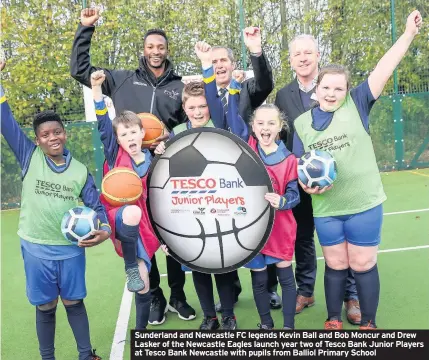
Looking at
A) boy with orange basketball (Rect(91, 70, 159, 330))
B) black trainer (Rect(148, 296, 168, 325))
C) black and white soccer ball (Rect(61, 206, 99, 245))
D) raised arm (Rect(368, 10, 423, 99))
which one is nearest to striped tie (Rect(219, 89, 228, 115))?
boy with orange basketball (Rect(91, 70, 159, 330))

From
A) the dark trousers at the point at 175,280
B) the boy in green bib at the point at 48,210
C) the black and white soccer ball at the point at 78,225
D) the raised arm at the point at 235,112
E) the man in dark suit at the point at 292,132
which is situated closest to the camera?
the black and white soccer ball at the point at 78,225

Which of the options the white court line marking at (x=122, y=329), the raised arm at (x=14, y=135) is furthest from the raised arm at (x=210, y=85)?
the white court line marking at (x=122, y=329)

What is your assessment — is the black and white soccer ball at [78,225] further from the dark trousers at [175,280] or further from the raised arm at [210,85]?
the dark trousers at [175,280]

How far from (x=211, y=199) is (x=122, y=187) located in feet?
2.06

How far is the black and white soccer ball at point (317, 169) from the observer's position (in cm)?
309

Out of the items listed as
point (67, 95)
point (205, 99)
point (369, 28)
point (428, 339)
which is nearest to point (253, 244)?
point (205, 99)

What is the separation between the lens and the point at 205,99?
3416 millimetres

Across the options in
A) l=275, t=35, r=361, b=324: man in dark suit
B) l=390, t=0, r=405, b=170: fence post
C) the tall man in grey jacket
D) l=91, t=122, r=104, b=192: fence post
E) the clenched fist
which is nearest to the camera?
l=275, t=35, r=361, b=324: man in dark suit

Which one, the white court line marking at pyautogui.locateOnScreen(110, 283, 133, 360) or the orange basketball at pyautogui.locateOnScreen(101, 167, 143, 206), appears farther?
the white court line marking at pyautogui.locateOnScreen(110, 283, 133, 360)

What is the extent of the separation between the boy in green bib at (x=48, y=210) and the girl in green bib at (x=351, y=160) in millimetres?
1511

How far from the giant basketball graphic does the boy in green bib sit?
1.67 feet

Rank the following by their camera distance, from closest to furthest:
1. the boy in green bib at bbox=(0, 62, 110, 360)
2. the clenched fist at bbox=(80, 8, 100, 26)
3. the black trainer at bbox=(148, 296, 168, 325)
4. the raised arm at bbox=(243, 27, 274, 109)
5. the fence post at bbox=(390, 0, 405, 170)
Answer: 1. the boy in green bib at bbox=(0, 62, 110, 360)
2. the raised arm at bbox=(243, 27, 274, 109)
3. the clenched fist at bbox=(80, 8, 100, 26)
4. the black trainer at bbox=(148, 296, 168, 325)
5. the fence post at bbox=(390, 0, 405, 170)

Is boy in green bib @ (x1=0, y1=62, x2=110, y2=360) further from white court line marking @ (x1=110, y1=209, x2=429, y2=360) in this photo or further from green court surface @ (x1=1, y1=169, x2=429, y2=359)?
green court surface @ (x1=1, y1=169, x2=429, y2=359)

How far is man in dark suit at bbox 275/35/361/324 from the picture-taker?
12.0ft
